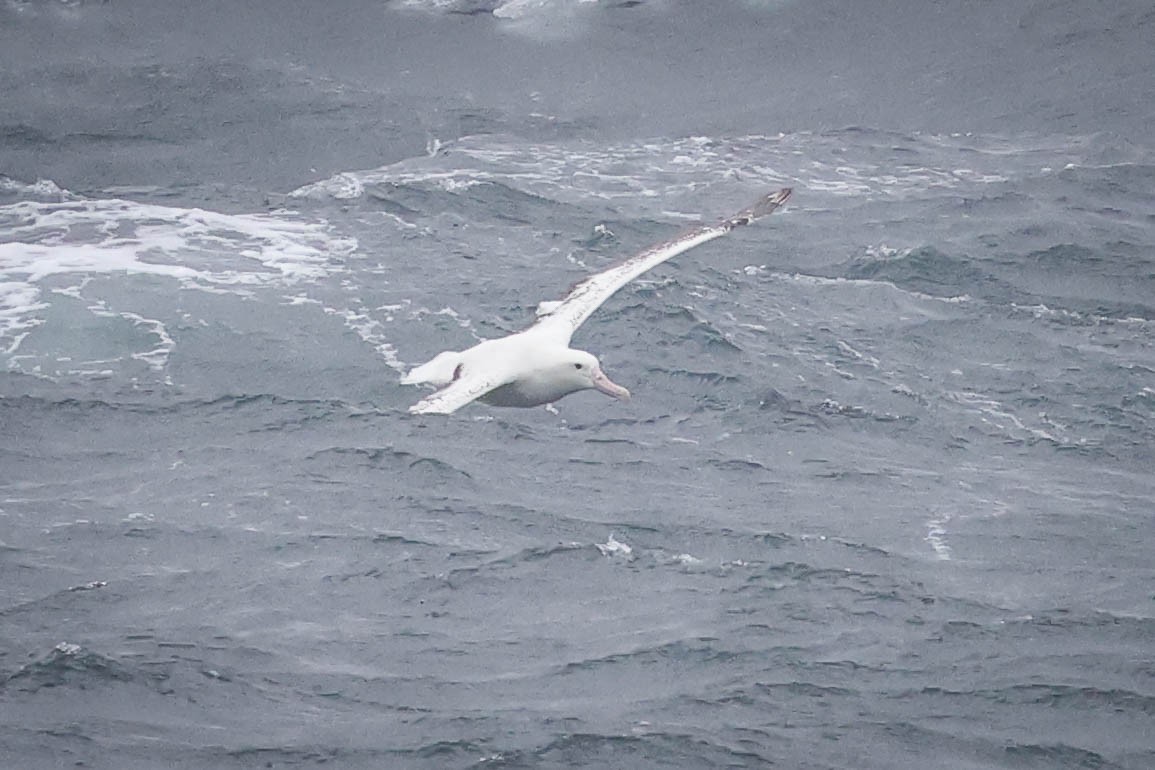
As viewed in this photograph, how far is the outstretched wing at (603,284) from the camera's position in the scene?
70.5ft

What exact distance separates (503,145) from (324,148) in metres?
4.18

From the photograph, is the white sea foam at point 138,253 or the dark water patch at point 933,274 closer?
the white sea foam at point 138,253

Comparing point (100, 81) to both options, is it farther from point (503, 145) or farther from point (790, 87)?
point (790, 87)

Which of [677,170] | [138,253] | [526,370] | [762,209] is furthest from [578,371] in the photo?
[677,170]

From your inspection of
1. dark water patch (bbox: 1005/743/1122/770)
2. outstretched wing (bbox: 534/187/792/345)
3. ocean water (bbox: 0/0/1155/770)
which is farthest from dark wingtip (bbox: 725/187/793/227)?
dark water patch (bbox: 1005/743/1122/770)

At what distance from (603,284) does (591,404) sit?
5121 mm

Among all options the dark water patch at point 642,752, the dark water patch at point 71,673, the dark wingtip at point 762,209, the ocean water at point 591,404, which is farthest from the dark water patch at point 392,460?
the dark water patch at point 642,752

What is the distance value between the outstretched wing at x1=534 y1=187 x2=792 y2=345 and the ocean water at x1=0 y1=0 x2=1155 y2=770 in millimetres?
3144

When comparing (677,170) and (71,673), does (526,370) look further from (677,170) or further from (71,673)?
(677,170)

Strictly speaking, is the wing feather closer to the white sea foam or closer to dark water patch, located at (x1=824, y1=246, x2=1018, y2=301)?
the white sea foam

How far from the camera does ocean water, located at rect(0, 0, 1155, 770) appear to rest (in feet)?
64.0

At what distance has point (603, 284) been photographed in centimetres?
2230

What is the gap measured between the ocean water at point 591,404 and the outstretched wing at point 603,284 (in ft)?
10.3

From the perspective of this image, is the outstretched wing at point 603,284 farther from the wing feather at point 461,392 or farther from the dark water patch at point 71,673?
the dark water patch at point 71,673
